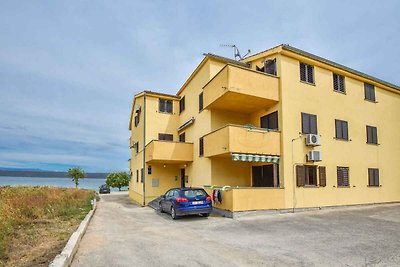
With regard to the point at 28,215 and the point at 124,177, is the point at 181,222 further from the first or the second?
the point at 124,177

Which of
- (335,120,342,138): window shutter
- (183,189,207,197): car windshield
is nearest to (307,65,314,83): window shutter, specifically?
(335,120,342,138): window shutter

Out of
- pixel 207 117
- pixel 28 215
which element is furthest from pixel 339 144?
pixel 28 215

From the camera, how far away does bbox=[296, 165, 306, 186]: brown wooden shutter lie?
16953 mm

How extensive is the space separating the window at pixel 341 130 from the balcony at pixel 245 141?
541 cm

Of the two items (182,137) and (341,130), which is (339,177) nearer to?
(341,130)

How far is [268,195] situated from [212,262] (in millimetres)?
9451

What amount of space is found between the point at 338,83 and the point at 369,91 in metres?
3.76

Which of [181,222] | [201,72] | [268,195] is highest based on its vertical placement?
[201,72]

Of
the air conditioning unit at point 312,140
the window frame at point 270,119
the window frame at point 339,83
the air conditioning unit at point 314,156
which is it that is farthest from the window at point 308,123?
Result: the window frame at point 339,83

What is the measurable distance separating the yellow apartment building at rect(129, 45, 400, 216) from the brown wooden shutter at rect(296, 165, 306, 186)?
0.06 meters

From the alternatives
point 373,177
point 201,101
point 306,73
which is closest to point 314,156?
point 306,73

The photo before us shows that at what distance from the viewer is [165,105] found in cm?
2758

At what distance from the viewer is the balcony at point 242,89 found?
53.4 ft

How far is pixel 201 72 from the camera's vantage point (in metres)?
21.7
